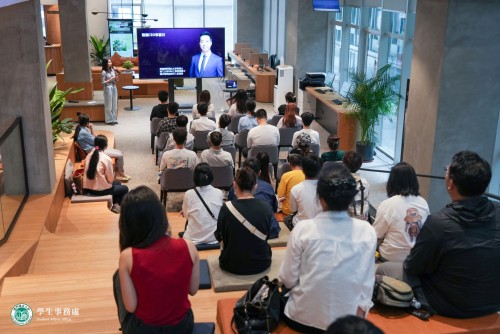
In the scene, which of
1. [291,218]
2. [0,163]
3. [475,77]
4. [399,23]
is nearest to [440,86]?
[475,77]

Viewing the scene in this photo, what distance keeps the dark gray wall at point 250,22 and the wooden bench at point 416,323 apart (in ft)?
58.6

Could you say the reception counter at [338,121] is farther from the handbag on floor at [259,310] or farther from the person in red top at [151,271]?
the person in red top at [151,271]

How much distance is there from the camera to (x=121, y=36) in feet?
63.3

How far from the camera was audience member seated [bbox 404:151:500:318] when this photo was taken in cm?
321

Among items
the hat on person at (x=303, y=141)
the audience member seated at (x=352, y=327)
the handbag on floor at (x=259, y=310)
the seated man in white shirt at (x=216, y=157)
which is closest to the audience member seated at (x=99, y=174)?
the seated man in white shirt at (x=216, y=157)

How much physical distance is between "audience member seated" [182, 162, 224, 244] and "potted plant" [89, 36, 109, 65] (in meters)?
14.9

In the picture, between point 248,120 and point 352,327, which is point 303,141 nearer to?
point 248,120

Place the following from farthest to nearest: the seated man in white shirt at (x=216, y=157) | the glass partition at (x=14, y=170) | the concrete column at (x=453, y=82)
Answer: the seated man in white shirt at (x=216, y=157) → the concrete column at (x=453, y=82) → the glass partition at (x=14, y=170)

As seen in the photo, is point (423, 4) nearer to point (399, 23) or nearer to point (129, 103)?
point (399, 23)

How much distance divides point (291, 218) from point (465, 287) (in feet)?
7.85

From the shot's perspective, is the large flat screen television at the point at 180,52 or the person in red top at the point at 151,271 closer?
the person in red top at the point at 151,271

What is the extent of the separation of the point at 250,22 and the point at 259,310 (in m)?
18.3

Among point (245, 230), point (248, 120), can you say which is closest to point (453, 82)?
point (248, 120)

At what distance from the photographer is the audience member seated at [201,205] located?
5051mm
